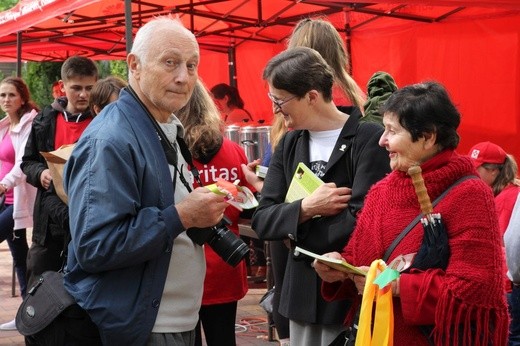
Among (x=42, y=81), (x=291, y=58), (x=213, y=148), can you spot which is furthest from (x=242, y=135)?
(x=42, y=81)

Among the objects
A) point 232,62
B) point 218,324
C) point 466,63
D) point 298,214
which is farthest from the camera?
point 232,62

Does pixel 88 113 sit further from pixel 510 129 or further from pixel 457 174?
pixel 510 129

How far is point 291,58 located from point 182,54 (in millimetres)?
642

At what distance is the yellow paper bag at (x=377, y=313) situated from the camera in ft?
8.89

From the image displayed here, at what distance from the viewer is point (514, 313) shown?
4.74 metres

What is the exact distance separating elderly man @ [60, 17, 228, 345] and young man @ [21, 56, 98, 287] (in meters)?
2.29

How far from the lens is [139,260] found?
267 centimetres

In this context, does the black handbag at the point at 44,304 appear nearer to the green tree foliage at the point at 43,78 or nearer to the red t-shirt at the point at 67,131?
the red t-shirt at the point at 67,131

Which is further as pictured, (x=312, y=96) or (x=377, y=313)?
(x=312, y=96)

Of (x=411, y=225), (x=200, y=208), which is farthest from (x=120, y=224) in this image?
(x=411, y=225)

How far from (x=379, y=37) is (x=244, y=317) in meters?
3.95

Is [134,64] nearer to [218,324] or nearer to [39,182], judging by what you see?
[218,324]

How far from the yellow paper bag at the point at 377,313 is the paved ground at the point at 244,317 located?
12.8ft

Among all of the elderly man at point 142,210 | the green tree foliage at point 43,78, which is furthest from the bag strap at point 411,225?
the green tree foliage at point 43,78
